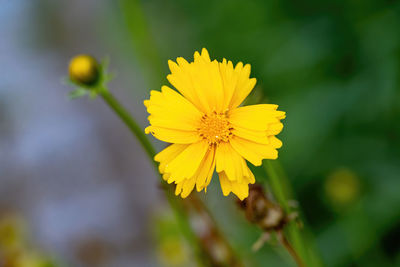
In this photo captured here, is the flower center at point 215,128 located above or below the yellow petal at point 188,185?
above

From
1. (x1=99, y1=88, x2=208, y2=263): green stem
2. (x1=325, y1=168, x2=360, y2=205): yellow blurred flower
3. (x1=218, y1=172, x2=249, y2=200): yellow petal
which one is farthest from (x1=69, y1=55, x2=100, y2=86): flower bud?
(x1=325, y1=168, x2=360, y2=205): yellow blurred flower

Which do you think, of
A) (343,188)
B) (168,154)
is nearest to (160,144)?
(343,188)

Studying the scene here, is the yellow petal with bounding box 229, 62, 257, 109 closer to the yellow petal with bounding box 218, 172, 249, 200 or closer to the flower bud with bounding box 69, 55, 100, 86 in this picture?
the yellow petal with bounding box 218, 172, 249, 200

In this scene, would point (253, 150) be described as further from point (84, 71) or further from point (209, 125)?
point (84, 71)

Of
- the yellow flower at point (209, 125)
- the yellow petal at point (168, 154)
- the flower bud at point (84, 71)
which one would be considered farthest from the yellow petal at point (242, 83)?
the flower bud at point (84, 71)

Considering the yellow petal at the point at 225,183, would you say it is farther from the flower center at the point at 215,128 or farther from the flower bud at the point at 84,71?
the flower bud at the point at 84,71
